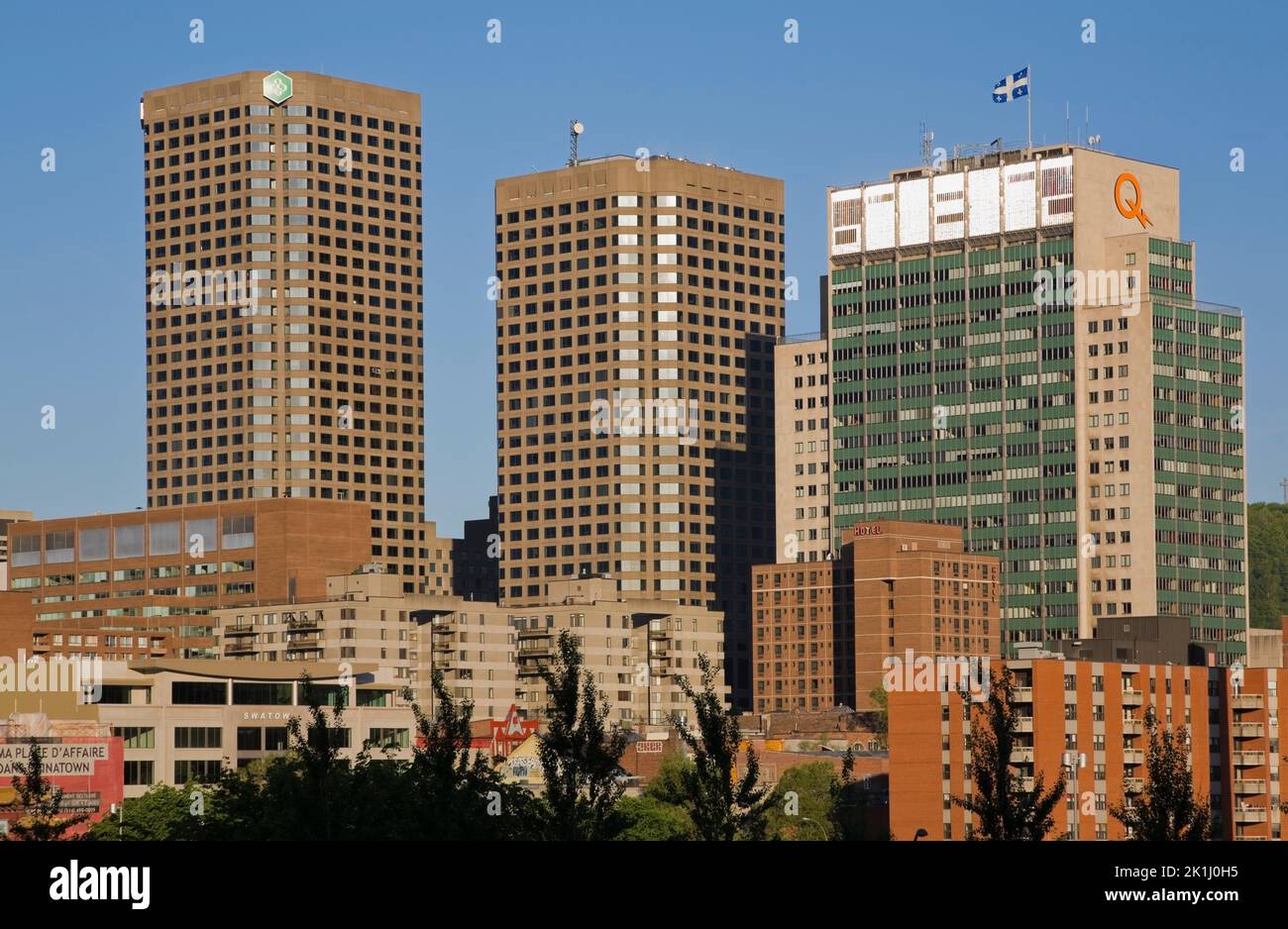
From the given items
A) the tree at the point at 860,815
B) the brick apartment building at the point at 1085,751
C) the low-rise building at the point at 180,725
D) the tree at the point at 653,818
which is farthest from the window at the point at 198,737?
the brick apartment building at the point at 1085,751

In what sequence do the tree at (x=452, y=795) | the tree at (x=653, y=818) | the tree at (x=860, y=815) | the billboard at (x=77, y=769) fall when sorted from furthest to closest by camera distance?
the tree at (x=860, y=815) < the tree at (x=653, y=818) < the billboard at (x=77, y=769) < the tree at (x=452, y=795)

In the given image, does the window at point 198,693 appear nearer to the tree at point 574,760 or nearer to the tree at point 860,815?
→ the tree at point 860,815

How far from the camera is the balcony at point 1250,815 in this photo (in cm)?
19362

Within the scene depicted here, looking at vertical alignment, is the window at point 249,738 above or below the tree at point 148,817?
above

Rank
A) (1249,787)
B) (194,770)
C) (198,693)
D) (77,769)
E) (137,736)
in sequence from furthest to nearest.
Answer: (1249,787)
(198,693)
(194,770)
(137,736)
(77,769)

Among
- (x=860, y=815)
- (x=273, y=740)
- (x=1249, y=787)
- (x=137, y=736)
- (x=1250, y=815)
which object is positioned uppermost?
(x=137, y=736)

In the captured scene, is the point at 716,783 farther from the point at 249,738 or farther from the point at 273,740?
the point at 273,740

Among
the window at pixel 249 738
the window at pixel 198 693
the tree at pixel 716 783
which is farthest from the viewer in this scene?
the window at pixel 249 738

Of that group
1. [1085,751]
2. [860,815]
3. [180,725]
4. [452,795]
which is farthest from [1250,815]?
[452,795]

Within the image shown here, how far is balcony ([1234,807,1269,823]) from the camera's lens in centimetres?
19362

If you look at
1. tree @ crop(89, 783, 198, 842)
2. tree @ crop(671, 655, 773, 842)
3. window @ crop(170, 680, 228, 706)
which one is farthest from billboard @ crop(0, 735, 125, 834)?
tree @ crop(671, 655, 773, 842)

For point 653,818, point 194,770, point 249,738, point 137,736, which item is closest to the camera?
point 653,818

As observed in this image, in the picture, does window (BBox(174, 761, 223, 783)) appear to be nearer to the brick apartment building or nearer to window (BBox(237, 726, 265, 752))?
window (BBox(237, 726, 265, 752))

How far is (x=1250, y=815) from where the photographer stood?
194 m
